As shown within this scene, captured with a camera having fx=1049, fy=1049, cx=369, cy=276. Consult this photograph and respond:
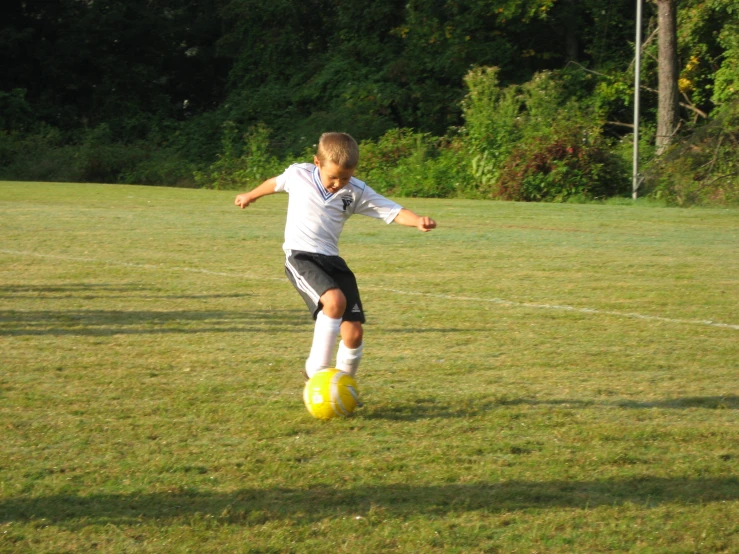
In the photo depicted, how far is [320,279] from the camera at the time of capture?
5812mm

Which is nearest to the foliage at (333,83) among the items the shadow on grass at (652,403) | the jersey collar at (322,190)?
the shadow on grass at (652,403)

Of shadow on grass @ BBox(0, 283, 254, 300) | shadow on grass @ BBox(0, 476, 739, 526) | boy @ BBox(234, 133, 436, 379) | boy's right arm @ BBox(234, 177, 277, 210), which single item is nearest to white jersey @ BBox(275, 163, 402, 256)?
boy @ BBox(234, 133, 436, 379)

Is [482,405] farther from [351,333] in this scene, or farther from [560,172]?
[560,172]

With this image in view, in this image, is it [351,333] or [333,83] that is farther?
[333,83]

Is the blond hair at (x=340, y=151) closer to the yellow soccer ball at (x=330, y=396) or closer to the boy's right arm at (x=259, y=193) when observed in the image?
the boy's right arm at (x=259, y=193)

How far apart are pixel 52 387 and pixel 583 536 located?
11.7ft

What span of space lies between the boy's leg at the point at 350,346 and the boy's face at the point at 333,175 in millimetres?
767

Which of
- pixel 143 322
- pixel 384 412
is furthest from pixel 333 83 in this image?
pixel 384 412

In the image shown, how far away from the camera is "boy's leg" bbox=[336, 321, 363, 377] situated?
591 cm

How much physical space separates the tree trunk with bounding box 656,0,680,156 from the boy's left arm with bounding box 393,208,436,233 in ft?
77.6

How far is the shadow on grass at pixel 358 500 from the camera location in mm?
4098

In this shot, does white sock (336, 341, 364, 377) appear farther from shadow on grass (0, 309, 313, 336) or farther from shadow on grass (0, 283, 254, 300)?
shadow on grass (0, 283, 254, 300)

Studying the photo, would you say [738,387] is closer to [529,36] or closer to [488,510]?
[488,510]

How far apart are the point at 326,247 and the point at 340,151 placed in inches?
24.6
